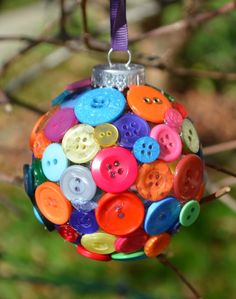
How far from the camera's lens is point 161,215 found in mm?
988

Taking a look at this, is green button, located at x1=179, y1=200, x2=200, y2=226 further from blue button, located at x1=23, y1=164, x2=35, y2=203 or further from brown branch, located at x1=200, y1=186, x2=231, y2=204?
blue button, located at x1=23, y1=164, x2=35, y2=203

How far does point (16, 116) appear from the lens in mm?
3258

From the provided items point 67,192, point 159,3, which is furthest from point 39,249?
point 67,192

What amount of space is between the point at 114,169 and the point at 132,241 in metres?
0.12

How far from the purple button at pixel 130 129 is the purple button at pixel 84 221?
0.11 meters

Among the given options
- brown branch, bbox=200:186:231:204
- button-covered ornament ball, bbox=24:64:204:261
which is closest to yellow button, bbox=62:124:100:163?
button-covered ornament ball, bbox=24:64:204:261

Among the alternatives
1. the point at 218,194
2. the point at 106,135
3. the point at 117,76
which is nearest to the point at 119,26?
the point at 117,76

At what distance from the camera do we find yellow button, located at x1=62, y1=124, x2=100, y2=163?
958 millimetres

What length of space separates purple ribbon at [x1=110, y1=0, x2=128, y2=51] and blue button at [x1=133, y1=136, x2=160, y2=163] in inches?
6.6

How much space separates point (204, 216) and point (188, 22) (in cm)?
136

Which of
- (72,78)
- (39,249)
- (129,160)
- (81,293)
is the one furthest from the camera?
(72,78)

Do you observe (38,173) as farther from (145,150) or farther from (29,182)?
(145,150)

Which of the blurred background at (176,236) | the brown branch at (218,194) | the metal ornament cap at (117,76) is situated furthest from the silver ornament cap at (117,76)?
the blurred background at (176,236)

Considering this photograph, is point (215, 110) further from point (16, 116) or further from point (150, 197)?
point (150, 197)
